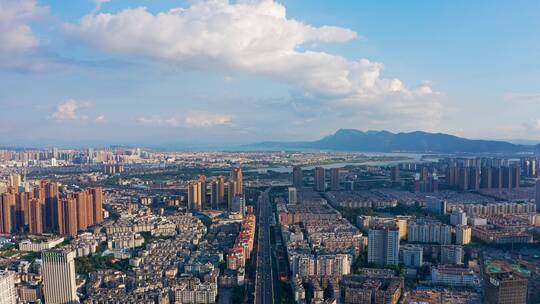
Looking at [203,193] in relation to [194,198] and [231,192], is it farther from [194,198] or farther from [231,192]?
[231,192]

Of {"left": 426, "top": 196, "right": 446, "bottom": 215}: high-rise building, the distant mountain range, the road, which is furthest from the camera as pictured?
the distant mountain range

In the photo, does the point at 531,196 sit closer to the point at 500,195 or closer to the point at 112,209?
the point at 500,195

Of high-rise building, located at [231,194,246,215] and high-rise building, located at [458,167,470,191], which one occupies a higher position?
high-rise building, located at [458,167,470,191]

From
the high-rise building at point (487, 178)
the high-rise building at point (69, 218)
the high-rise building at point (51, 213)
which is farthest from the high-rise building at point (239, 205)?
the high-rise building at point (487, 178)

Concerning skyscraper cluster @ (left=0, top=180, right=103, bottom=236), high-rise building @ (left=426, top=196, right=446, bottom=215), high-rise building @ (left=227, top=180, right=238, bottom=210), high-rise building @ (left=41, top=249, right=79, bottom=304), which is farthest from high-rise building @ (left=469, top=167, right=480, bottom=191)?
high-rise building @ (left=41, top=249, right=79, bottom=304)

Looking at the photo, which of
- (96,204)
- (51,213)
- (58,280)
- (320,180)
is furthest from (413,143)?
(58,280)

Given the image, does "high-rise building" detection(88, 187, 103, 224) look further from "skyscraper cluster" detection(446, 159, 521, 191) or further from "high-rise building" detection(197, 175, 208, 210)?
"skyscraper cluster" detection(446, 159, 521, 191)

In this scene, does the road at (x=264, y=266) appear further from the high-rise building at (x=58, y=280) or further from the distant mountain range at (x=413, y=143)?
the distant mountain range at (x=413, y=143)
